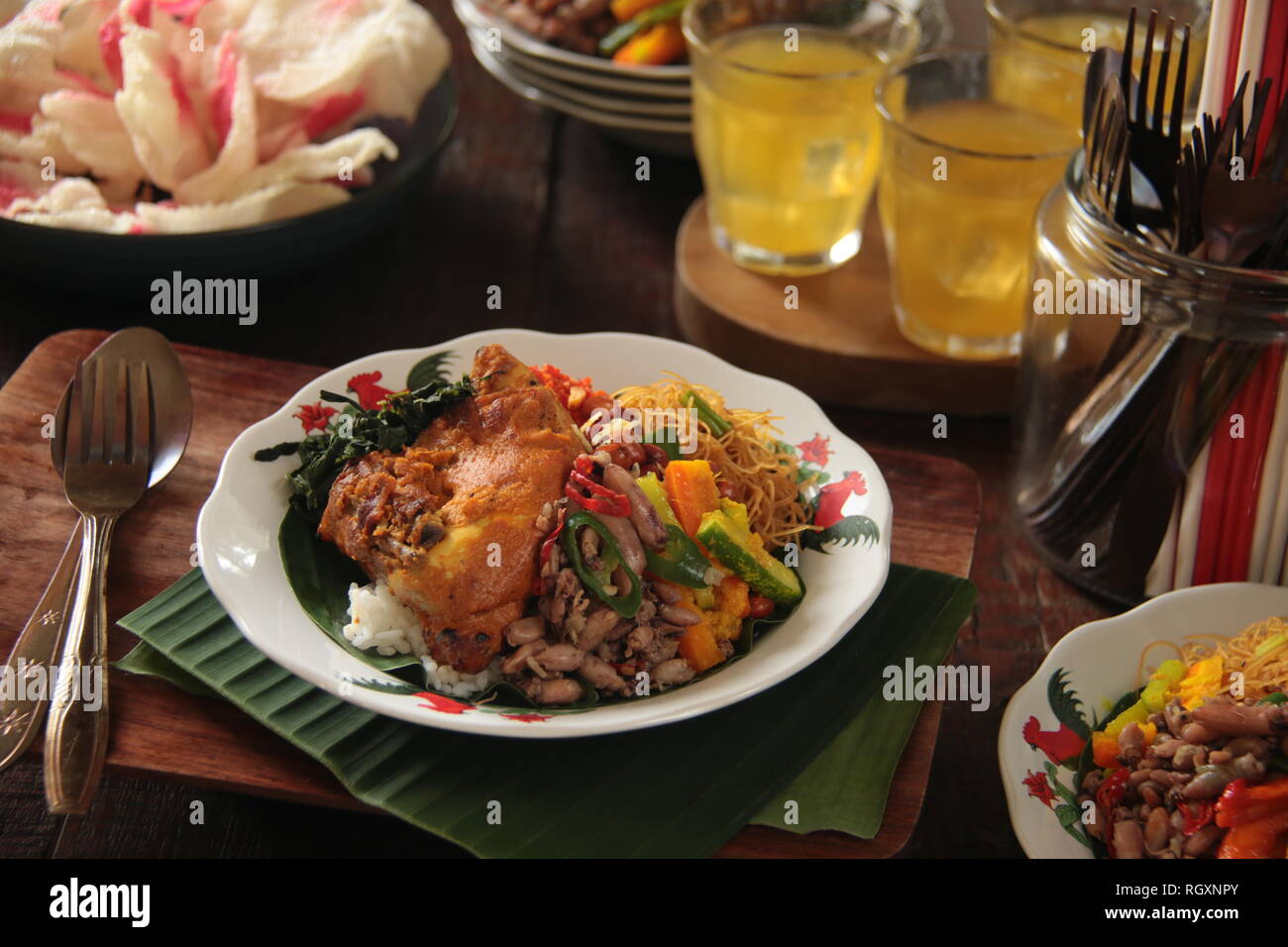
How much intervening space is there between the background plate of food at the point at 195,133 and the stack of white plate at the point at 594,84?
1.30ft

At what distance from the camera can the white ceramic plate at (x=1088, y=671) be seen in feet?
6.42

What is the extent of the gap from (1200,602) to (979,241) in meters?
1.06

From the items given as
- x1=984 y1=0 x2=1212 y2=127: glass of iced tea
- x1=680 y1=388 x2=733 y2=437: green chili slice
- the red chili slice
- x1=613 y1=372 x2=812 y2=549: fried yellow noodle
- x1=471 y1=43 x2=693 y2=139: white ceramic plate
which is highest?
x1=984 y1=0 x2=1212 y2=127: glass of iced tea

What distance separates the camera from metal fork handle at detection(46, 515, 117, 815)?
1.94 meters

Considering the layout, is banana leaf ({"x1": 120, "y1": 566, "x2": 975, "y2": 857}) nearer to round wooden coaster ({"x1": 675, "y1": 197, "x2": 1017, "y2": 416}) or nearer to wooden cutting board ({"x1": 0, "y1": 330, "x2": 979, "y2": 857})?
wooden cutting board ({"x1": 0, "y1": 330, "x2": 979, "y2": 857})

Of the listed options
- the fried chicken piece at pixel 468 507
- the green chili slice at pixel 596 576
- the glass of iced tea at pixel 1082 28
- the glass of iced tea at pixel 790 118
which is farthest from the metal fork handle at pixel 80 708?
the glass of iced tea at pixel 1082 28

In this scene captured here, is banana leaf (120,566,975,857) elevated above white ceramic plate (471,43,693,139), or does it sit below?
below

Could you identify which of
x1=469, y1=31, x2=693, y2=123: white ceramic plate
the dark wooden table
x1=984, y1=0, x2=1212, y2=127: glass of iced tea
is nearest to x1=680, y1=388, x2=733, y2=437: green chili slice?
the dark wooden table

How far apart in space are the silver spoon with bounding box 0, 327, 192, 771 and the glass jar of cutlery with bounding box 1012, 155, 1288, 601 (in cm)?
184

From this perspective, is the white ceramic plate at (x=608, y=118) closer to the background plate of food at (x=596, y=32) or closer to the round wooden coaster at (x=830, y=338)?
the background plate of food at (x=596, y=32)

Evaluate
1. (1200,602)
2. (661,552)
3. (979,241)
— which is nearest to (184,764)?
(661,552)

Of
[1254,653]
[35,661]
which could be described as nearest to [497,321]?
[35,661]

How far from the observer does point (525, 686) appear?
6.82 ft
